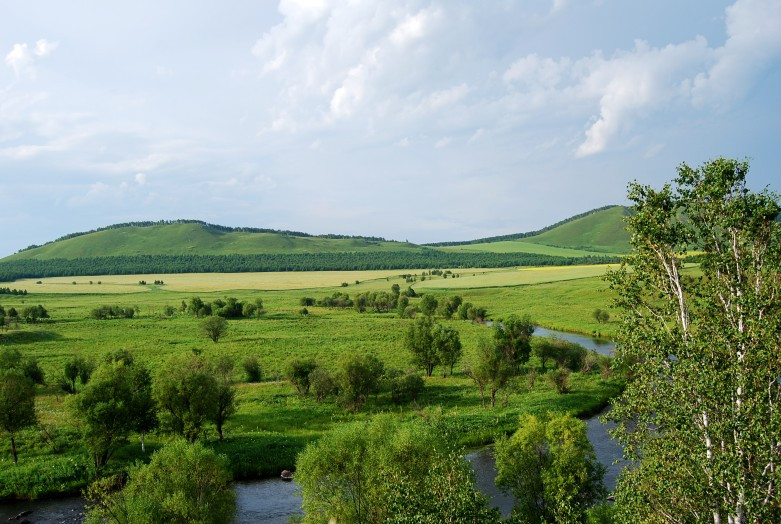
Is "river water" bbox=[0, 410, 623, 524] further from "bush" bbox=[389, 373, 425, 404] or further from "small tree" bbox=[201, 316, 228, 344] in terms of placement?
"small tree" bbox=[201, 316, 228, 344]

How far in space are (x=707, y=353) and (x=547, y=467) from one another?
21.1m

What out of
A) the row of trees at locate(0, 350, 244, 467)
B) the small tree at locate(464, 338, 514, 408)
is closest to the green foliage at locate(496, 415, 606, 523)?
the small tree at locate(464, 338, 514, 408)

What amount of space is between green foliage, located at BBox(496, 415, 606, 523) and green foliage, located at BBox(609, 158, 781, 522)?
15882 mm

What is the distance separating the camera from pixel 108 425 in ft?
151

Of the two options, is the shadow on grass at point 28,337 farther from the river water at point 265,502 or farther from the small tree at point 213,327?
the river water at point 265,502

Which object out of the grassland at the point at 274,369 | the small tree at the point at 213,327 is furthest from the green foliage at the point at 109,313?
the small tree at the point at 213,327

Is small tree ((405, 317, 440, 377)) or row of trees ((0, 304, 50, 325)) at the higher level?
row of trees ((0, 304, 50, 325))

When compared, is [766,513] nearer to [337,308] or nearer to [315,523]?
[315,523]

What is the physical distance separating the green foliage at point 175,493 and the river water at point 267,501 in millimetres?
4513

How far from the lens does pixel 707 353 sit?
18.3m

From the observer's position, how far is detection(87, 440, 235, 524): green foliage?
30969 mm

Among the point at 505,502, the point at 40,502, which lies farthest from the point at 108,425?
the point at 505,502

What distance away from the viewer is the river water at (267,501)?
4062 centimetres

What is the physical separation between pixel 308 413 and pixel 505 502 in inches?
1122
